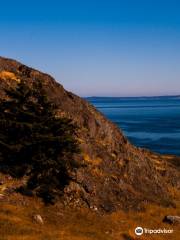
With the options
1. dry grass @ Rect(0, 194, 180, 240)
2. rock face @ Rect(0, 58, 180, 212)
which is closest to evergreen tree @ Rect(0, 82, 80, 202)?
rock face @ Rect(0, 58, 180, 212)

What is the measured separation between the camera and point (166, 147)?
120 m

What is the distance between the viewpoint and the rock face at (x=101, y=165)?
40219mm

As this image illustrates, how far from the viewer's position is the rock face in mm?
40219

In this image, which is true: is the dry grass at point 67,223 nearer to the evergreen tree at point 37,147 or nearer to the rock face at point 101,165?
the rock face at point 101,165

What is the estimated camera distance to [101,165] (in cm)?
4525

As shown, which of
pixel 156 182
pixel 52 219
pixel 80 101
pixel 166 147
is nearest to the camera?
pixel 52 219

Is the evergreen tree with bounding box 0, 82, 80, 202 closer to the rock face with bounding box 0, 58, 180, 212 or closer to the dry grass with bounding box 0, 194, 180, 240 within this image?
the rock face with bounding box 0, 58, 180, 212

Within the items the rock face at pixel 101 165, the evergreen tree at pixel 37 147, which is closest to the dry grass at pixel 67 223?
the rock face at pixel 101 165

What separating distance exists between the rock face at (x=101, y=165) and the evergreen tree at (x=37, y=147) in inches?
84.2

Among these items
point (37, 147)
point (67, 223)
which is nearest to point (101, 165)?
point (37, 147)

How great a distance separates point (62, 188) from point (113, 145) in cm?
1422

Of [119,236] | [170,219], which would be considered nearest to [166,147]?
[170,219]

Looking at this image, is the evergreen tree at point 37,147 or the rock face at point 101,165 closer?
the evergreen tree at point 37,147

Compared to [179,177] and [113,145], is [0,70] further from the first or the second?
[179,177]
